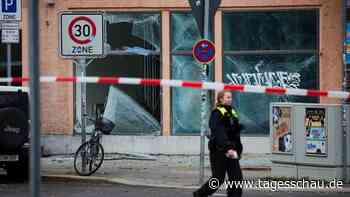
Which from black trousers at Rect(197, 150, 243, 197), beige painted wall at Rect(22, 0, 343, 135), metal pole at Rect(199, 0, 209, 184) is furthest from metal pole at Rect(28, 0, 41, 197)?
beige painted wall at Rect(22, 0, 343, 135)

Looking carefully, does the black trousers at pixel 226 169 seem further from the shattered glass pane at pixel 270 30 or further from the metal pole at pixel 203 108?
the shattered glass pane at pixel 270 30

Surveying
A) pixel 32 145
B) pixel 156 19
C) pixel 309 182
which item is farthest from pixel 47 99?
pixel 32 145

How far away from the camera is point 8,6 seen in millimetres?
15109

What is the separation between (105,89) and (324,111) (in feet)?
21.2

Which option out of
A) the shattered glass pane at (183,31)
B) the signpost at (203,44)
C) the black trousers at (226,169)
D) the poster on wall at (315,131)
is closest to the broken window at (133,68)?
the shattered glass pane at (183,31)

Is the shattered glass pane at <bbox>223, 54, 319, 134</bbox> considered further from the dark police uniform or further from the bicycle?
the dark police uniform

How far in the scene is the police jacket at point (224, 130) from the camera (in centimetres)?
959

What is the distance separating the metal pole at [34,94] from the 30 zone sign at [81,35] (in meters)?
10.1

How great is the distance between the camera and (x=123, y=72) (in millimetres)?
17047

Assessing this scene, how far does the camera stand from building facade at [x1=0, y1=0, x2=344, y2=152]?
16531 millimetres

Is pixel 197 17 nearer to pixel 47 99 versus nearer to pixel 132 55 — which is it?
pixel 132 55

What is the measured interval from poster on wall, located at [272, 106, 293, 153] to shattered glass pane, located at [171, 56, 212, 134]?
13.1 feet

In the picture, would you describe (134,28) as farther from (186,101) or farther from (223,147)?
(223,147)

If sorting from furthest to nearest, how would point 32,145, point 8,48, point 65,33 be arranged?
point 8,48
point 65,33
point 32,145
